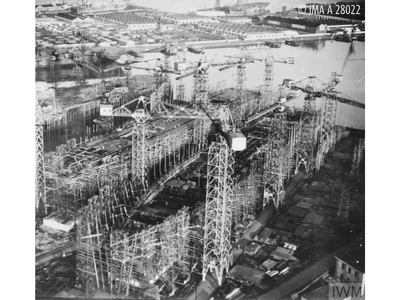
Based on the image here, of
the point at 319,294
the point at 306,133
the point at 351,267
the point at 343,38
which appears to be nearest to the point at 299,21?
the point at 343,38

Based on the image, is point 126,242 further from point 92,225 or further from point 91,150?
point 91,150

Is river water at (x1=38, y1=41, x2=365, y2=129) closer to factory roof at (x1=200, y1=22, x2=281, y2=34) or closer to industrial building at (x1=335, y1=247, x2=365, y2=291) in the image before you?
factory roof at (x1=200, y1=22, x2=281, y2=34)

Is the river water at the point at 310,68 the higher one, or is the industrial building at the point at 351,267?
the river water at the point at 310,68

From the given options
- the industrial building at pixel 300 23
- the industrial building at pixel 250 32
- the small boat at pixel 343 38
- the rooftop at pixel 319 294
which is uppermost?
the industrial building at pixel 300 23

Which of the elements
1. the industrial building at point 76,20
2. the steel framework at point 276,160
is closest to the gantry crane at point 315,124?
the steel framework at point 276,160

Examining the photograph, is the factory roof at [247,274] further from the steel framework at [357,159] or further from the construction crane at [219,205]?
the steel framework at [357,159]

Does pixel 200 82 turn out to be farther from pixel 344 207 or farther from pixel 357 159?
pixel 344 207

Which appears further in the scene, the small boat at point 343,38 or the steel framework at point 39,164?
the small boat at point 343,38
